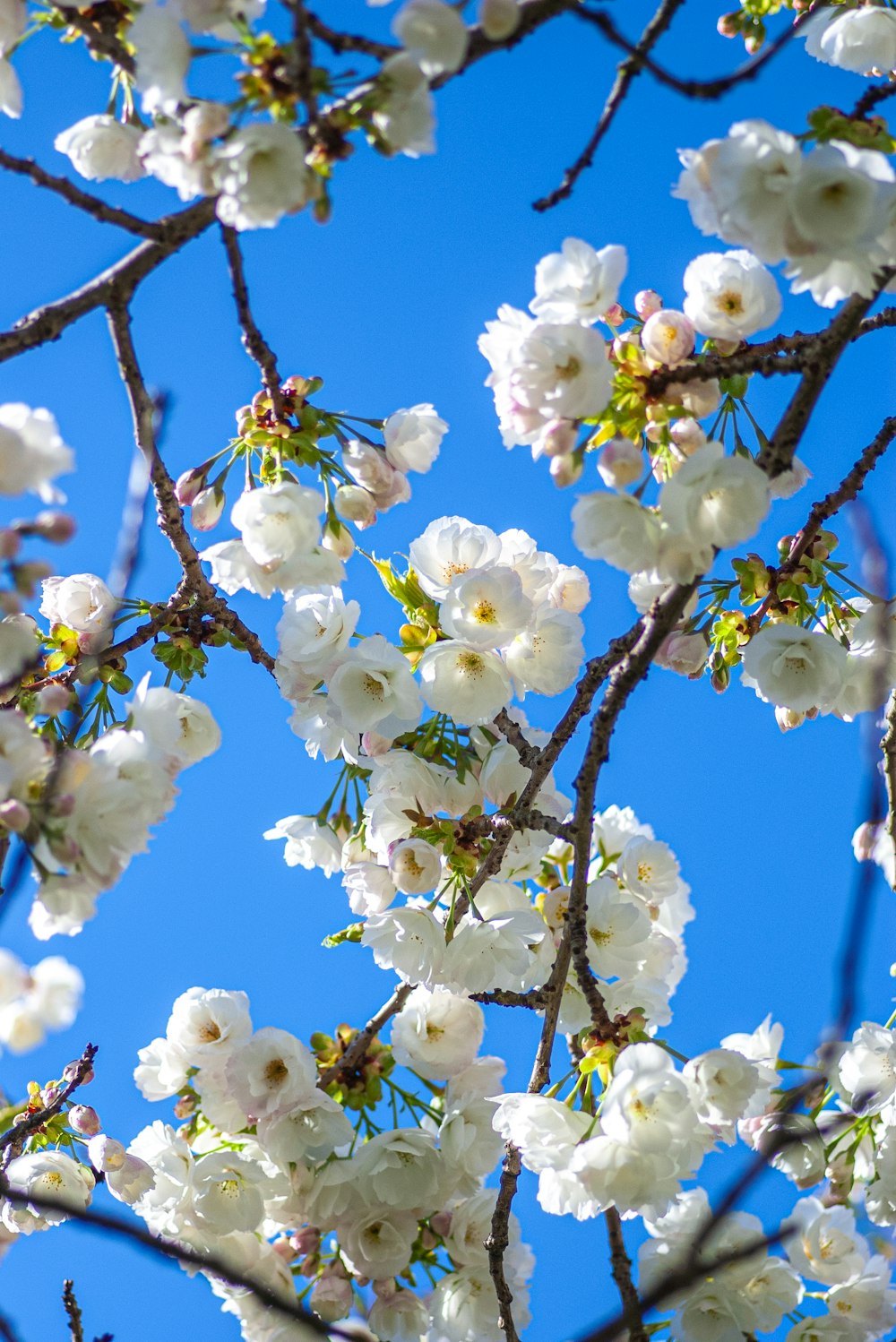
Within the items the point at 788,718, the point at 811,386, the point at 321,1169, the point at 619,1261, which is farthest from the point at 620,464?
the point at 321,1169

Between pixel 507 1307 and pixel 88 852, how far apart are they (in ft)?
3.85

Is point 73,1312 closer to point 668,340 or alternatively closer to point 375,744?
point 375,744

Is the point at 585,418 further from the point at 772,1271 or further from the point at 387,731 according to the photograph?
the point at 772,1271

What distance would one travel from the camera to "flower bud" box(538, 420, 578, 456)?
172cm

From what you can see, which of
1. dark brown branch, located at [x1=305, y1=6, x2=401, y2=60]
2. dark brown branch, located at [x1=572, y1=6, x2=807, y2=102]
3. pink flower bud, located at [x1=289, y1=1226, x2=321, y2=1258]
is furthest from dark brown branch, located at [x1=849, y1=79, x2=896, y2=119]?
pink flower bud, located at [x1=289, y1=1226, x2=321, y2=1258]

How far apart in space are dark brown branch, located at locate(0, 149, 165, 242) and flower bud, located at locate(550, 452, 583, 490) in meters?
0.66

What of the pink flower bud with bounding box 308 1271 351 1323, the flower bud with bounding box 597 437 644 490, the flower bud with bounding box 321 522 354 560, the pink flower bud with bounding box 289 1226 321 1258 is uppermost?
the flower bud with bounding box 321 522 354 560

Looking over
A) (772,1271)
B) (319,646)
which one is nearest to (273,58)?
(319,646)

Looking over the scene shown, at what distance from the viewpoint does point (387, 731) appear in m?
2.34

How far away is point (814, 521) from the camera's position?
92.7 inches

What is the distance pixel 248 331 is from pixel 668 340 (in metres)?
0.67

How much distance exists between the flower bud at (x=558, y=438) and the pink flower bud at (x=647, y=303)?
0.38 meters

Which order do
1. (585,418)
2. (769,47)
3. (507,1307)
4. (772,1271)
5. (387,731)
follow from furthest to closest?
(387,731)
(772,1271)
(507,1307)
(585,418)
(769,47)

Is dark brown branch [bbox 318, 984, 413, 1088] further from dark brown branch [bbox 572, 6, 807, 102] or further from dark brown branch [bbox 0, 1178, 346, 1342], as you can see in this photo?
dark brown branch [bbox 572, 6, 807, 102]
